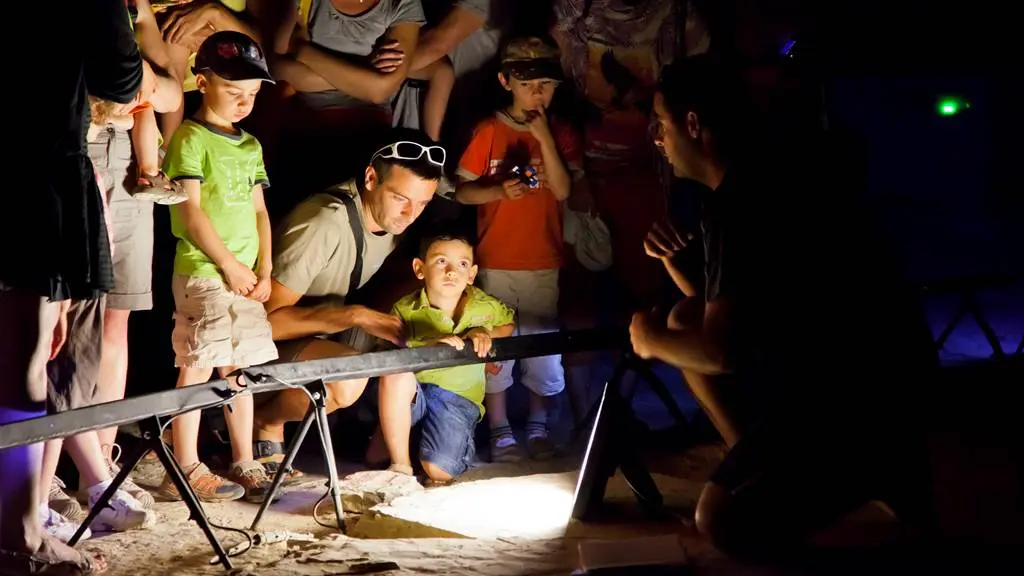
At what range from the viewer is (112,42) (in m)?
3.20

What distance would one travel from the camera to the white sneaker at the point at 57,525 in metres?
3.77

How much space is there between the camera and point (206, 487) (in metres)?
4.39

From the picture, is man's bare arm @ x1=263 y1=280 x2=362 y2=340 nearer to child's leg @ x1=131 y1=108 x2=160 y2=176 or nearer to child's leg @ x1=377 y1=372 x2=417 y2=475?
child's leg @ x1=377 y1=372 x2=417 y2=475

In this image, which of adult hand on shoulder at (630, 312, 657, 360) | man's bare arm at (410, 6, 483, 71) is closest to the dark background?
man's bare arm at (410, 6, 483, 71)

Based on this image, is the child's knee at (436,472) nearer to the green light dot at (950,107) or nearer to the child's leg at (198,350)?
the child's leg at (198,350)

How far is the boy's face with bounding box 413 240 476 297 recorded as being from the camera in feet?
16.4

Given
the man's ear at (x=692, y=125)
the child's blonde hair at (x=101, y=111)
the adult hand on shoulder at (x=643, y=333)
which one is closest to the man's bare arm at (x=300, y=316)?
the child's blonde hair at (x=101, y=111)

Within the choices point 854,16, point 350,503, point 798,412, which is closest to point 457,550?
point 350,503

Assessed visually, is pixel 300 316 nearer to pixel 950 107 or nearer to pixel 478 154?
pixel 478 154

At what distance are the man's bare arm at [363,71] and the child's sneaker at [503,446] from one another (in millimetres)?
1910

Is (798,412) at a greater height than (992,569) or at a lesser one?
greater

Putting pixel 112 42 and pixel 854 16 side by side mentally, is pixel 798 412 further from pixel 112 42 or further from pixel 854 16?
pixel 854 16

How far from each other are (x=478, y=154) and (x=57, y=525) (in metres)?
2.84

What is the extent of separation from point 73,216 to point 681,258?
216 cm
